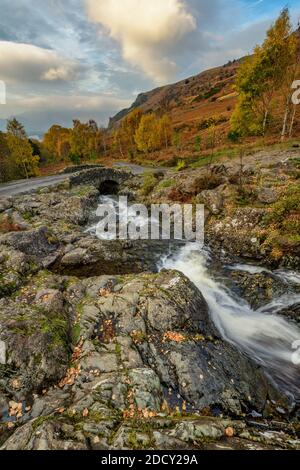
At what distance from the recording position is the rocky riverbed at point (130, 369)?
4.56 metres

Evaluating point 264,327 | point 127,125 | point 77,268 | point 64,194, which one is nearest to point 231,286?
point 264,327

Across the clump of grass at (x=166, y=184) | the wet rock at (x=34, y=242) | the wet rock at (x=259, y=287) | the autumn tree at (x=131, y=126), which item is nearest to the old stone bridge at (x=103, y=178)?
the clump of grass at (x=166, y=184)

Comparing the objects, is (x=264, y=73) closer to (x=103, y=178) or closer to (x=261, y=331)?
(x=103, y=178)

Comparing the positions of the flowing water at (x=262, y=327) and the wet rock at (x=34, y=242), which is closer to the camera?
the flowing water at (x=262, y=327)

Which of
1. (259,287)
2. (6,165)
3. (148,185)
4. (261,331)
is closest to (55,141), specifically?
(6,165)

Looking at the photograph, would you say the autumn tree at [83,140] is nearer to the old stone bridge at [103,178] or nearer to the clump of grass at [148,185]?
the old stone bridge at [103,178]

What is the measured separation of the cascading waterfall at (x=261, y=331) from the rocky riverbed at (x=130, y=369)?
0.19 meters

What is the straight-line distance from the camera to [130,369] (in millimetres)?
6039

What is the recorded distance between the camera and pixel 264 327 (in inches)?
358

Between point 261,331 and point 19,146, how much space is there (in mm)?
44322

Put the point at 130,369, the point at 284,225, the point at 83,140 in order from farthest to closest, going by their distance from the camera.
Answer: the point at 83,140
the point at 284,225
the point at 130,369

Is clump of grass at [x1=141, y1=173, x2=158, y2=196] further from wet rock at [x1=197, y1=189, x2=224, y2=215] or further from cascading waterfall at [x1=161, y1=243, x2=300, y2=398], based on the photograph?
cascading waterfall at [x1=161, y1=243, x2=300, y2=398]
